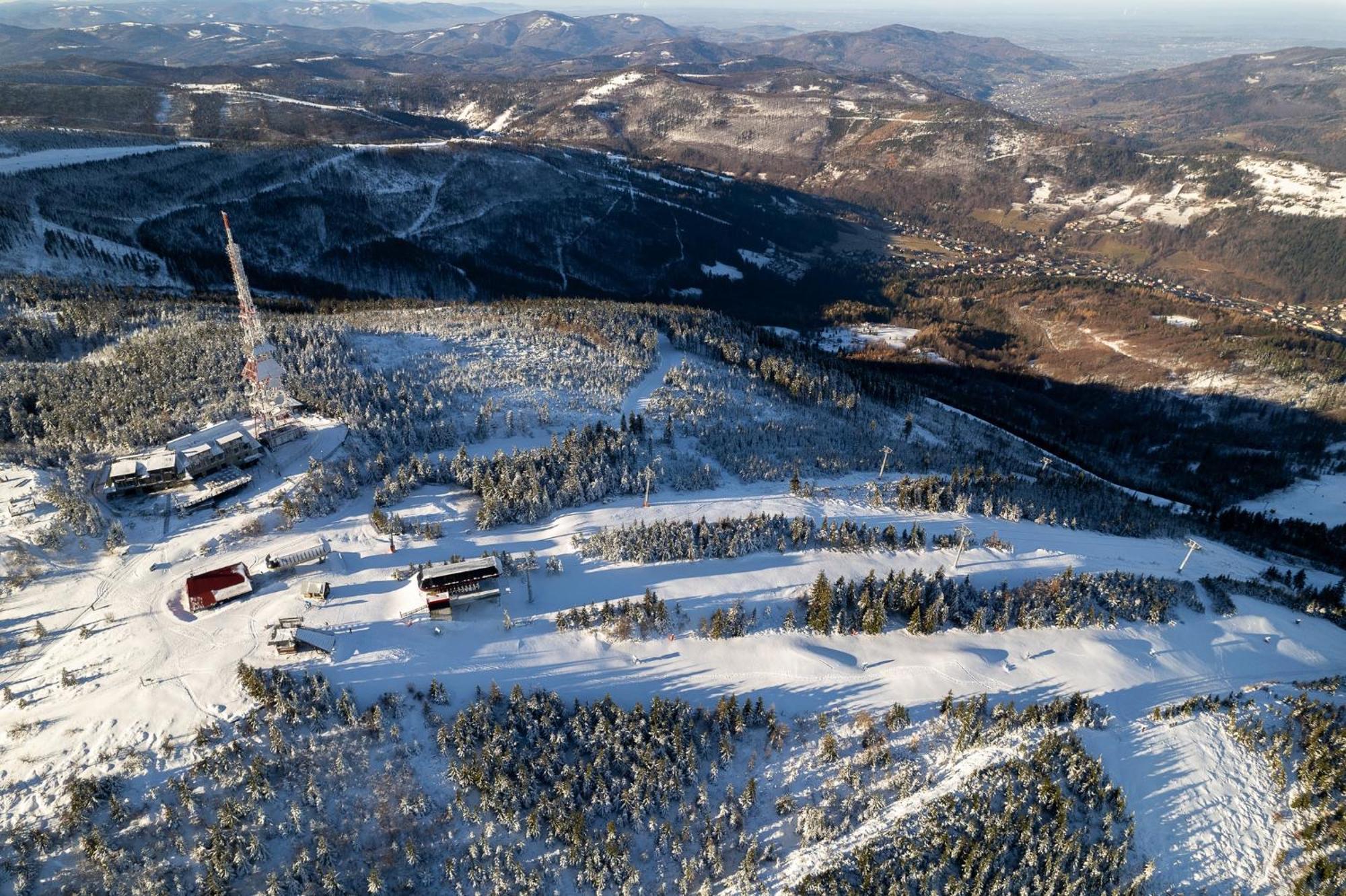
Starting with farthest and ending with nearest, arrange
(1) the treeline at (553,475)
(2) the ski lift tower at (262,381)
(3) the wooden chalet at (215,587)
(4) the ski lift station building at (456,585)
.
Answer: (2) the ski lift tower at (262,381), (1) the treeline at (553,475), (4) the ski lift station building at (456,585), (3) the wooden chalet at (215,587)

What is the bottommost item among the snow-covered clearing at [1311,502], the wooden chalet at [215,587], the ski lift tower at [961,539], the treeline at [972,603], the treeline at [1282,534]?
the snow-covered clearing at [1311,502]

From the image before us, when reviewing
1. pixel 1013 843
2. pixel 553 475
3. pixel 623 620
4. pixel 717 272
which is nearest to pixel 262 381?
pixel 553 475

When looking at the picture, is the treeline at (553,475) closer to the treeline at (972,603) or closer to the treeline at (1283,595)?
the treeline at (972,603)

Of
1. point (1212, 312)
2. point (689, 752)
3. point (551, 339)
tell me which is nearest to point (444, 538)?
point (689, 752)

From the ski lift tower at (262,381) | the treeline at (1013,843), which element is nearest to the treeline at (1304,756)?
Result: the treeline at (1013,843)

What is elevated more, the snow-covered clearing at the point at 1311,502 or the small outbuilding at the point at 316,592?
the small outbuilding at the point at 316,592

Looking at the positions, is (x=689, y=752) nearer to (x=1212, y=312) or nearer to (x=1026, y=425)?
(x=1026, y=425)

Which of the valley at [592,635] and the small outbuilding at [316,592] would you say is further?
the small outbuilding at [316,592]
